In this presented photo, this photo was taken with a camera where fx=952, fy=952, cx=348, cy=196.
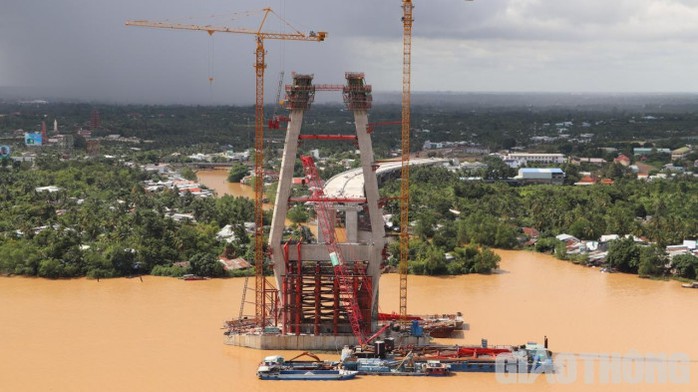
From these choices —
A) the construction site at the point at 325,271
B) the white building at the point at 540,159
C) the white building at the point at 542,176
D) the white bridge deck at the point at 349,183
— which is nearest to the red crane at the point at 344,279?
the construction site at the point at 325,271

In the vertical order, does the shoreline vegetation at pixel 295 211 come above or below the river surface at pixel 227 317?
above

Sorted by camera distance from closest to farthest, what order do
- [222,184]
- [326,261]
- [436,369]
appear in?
1. [436,369]
2. [326,261]
3. [222,184]

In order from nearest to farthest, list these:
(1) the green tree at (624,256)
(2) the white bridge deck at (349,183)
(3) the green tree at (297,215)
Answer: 1. (1) the green tree at (624,256)
2. (2) the white bridge deck at (349,183)
3. (3) the green tree at (297,215)

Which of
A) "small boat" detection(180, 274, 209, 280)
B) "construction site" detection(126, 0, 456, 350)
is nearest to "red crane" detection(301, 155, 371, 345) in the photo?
"construction site" detection(126, 0, 456, 350)

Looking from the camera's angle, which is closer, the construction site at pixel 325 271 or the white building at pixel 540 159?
the construction site at pixel 325 271

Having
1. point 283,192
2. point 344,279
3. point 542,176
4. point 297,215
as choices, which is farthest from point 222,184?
point 344,279

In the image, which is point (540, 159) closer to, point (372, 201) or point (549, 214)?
point (549, 214)

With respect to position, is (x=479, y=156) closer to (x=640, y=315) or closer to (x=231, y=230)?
(x=231, y=230)

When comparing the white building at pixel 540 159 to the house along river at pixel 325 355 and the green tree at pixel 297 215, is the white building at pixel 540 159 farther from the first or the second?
the house along river at pixel 325 355
